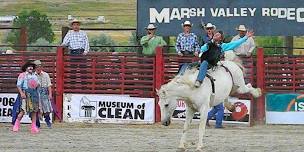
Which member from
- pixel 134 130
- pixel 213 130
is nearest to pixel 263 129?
pixel 213 130

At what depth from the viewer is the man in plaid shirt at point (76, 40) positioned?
21922 mm

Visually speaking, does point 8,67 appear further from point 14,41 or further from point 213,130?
point 14,41

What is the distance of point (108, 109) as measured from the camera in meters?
22.1

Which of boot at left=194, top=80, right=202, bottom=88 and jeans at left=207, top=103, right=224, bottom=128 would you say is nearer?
boot at left=194, top=80, right=202, bottom=88

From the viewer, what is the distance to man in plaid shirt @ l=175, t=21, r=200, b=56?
70.6 feet

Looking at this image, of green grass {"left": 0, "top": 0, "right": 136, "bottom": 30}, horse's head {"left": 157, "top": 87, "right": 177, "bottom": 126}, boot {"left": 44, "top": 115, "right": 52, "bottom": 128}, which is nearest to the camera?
horse's head {"left": 157, "top": 87, "right": 177, "bottom": 126}

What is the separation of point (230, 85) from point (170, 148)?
162 cm

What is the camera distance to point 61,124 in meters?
21.9

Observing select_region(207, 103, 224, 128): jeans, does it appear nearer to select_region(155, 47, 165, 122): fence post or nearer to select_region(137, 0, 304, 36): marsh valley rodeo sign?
select_region(155, 47, 165, 122): fence post

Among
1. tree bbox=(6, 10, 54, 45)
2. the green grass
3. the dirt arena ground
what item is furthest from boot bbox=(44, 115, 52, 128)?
the green grass

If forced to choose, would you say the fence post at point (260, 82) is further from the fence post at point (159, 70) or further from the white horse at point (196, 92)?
the white horse at point (196, 92)

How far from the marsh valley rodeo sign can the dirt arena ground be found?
2486 millimetres

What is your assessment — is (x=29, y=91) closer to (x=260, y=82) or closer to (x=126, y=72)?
(x=126, y=72)

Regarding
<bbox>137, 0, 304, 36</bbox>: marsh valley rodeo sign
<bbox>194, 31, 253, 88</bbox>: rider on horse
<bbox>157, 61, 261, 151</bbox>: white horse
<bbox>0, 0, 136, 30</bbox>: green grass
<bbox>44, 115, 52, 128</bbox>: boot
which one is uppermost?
<bbox>0, 0, 136, 30</bbox>: green grass
